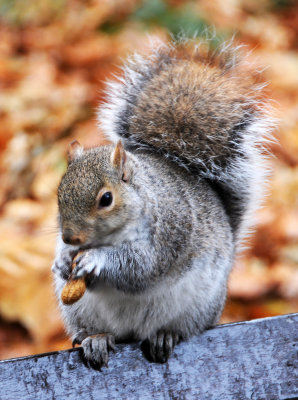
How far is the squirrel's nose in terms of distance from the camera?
1.35 metres

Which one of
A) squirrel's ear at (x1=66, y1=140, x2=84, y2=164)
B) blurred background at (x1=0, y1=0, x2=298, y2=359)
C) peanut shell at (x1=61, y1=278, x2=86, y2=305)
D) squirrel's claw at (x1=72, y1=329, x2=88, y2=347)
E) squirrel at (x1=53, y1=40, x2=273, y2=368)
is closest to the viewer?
peanut shell at (x1=61, y1=278, x2=86, y2=305)

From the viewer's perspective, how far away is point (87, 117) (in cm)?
306

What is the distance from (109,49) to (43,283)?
170 cm

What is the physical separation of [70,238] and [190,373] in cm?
39

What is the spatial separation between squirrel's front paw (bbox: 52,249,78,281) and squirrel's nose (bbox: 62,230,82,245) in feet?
0.36

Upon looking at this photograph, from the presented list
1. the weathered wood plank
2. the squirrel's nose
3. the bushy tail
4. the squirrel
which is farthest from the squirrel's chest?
the bushy tail

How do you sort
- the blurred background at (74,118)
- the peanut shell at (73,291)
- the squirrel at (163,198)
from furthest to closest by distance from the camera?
the blurred background at (74,118)
the squirrel at (163,198)
the peanut shell at (73,291)

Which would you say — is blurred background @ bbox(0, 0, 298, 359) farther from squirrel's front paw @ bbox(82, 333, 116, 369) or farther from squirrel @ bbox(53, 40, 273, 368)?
squirrel's front paw @ bbox(82, 333, 116, 369)

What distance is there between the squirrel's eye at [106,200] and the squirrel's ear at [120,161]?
0.08 meters

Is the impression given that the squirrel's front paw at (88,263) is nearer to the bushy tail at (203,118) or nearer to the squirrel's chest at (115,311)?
the squirrel's chest at (115,311)

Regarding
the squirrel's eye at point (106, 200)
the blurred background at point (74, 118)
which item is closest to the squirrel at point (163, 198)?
the squirrel's eye at point (106, 200)

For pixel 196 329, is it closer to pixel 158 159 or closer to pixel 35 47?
pixel 158 159

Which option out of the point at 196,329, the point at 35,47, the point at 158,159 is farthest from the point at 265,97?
the point at 35,47

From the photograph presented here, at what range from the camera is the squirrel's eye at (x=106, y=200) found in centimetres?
139
